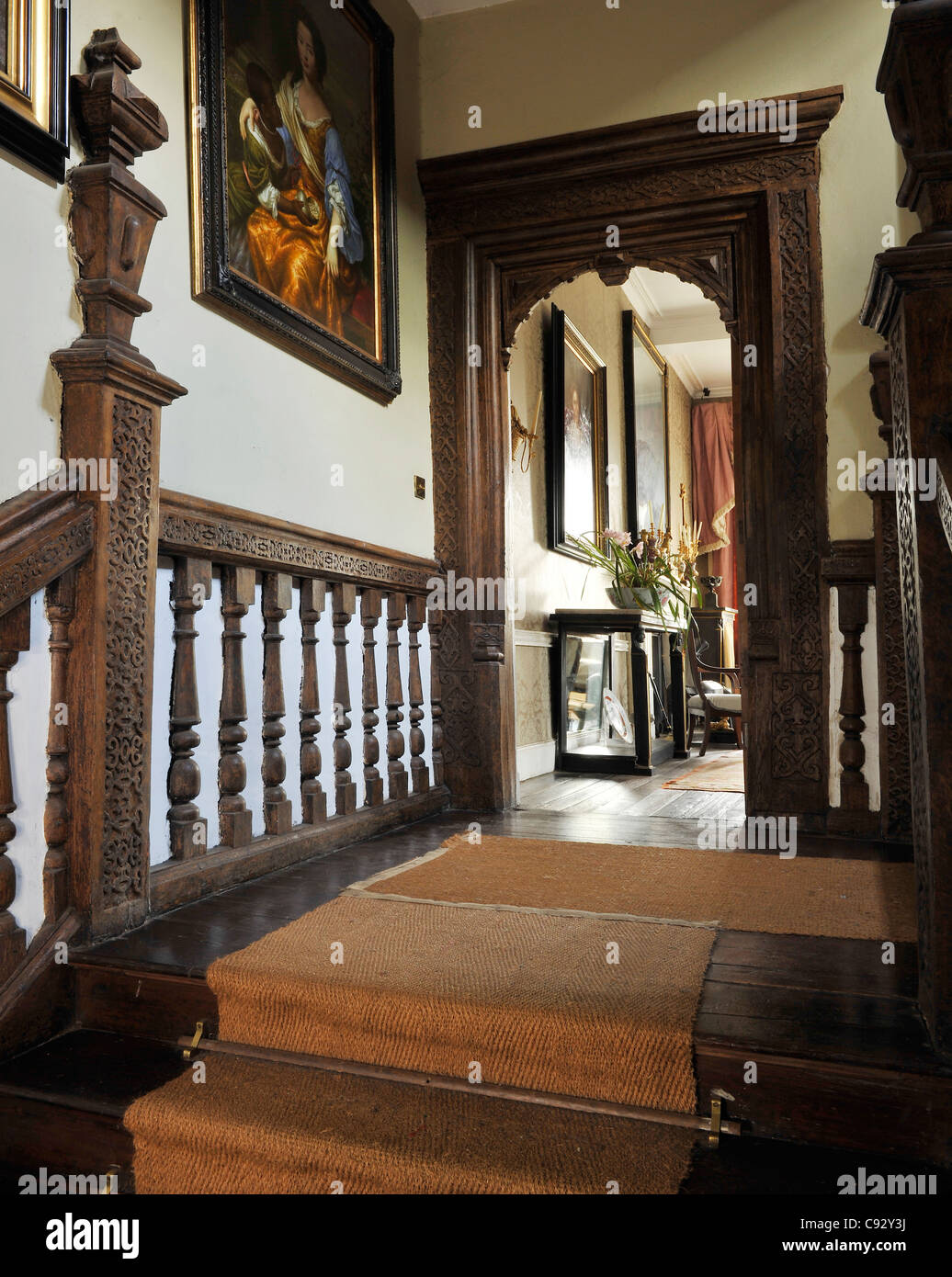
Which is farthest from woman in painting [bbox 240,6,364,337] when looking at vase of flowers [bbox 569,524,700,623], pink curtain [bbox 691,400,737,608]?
pink curtain [bbox 691,400,737,608]

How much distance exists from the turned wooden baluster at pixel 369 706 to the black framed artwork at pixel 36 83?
1481 millimetres

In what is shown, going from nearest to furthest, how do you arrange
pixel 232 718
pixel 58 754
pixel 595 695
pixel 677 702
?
pixel 58 754 → pixel 232 718 → pixel 595 695 → pixel 677 702

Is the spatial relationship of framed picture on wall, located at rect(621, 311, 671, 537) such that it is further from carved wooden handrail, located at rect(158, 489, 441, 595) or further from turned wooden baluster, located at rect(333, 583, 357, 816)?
turned wooden baluster, located at rect(333, 583, 357, 816)

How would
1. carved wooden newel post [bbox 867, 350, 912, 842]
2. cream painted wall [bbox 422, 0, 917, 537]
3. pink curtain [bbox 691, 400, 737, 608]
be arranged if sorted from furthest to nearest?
pink curtain [bbox 691, 400, 737, 608] → cream painted wall [bbox 422, 0, 917, 537] → carved wooden newel post [bbox 867, 350, 912, 842]

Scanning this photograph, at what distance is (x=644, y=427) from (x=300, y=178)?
531 cm

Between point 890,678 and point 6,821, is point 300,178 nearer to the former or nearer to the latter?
point 6,821

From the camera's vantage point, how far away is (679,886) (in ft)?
7.16

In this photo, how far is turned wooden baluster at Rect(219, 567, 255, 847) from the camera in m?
2.26

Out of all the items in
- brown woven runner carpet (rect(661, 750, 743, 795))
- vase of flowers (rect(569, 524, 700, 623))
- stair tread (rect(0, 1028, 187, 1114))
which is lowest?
stair tread (rect(0, 1028, 187, 1114))

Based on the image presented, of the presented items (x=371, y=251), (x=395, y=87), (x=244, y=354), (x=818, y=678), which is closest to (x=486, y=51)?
(x=395, y=87)

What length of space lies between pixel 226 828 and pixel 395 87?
2.74 metres

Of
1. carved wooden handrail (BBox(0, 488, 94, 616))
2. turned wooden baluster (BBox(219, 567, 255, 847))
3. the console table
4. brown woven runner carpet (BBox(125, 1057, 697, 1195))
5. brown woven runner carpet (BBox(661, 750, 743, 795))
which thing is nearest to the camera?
brown woven runner carpet (BBox(125, 1057, 697, 1195))

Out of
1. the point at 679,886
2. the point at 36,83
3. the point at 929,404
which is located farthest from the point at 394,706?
the point at 929,404

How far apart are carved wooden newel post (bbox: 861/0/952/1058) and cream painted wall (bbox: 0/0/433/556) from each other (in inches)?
56.7
